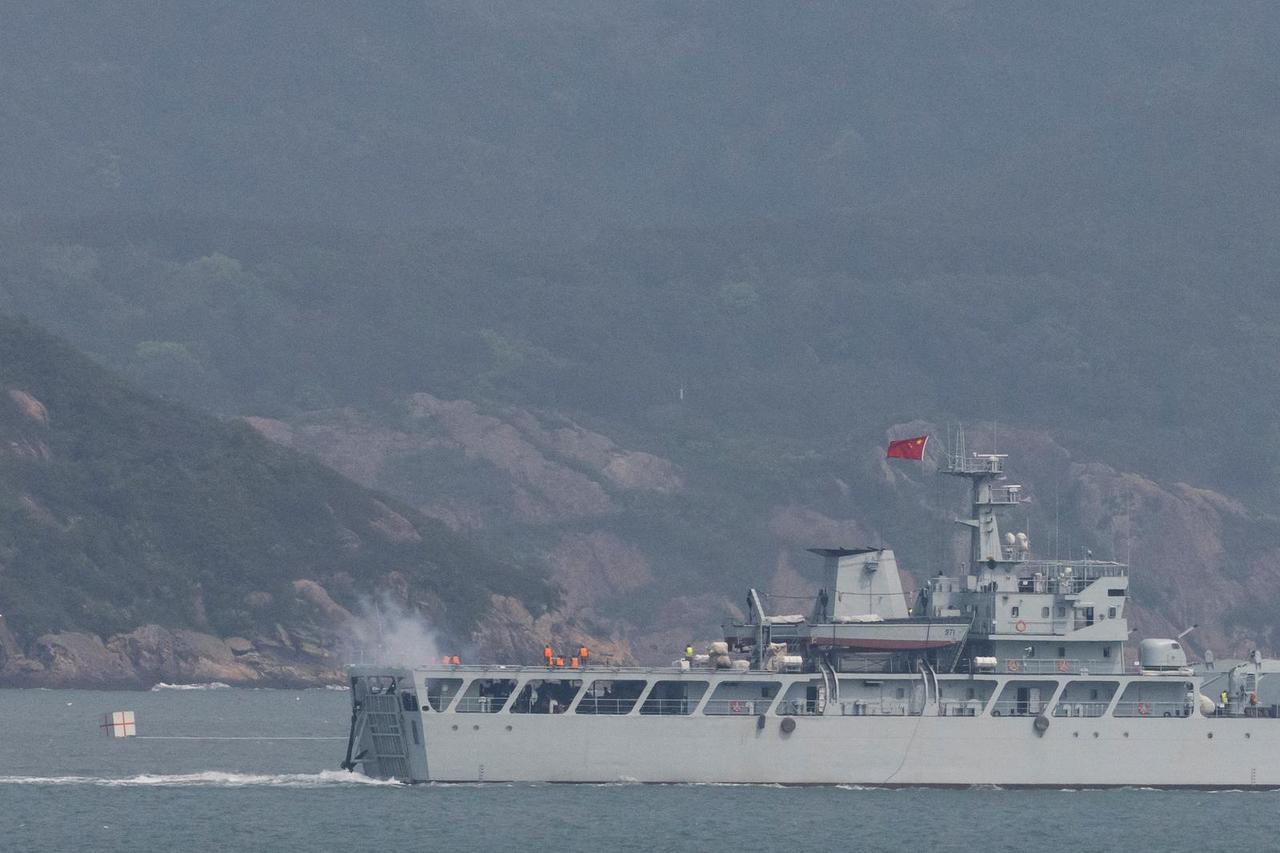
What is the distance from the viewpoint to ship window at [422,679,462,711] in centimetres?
6931

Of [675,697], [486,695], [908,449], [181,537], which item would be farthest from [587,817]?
[181,537]

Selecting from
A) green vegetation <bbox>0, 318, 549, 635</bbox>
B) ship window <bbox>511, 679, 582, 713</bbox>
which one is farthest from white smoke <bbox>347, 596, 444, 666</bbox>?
ship window <bbox>511, 679, 582, 713</bbox>

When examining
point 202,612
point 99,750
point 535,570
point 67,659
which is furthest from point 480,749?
point 535,570

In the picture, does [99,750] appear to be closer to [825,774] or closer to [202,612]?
[825,774]

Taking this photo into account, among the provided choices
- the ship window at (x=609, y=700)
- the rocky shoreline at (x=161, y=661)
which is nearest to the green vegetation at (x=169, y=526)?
the rocky shoreline at (x=161, y=661)

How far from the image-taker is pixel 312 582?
166 meters

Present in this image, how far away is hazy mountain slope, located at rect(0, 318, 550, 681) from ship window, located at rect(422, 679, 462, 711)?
8519 cm

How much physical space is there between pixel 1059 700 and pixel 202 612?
320ft

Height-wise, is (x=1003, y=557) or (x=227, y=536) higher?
(x=227, y=536)

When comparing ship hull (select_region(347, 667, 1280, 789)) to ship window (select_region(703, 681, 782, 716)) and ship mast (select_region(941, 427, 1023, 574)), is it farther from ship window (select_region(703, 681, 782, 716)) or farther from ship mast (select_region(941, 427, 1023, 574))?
ship mast (select_region(941, 427, 1023, 574))

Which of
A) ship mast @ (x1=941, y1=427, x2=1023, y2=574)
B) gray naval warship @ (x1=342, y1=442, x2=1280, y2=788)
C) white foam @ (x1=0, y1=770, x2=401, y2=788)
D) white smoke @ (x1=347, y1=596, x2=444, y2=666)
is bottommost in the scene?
white foam @ (x1=0, y1=770, x2=401, y2=788)

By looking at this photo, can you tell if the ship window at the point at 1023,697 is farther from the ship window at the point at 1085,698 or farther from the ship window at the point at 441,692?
the ship window at the point at 441,692

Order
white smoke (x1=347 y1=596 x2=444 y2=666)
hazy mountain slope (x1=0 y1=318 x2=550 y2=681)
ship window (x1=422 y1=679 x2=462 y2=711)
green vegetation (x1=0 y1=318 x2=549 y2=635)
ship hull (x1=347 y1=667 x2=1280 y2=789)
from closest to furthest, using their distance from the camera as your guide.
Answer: ship window (x1=422 y1=679 x2=462 y2=711)
ship hull (x1=347 y1=667 x2=1280 y2=789)
hazy mountain slope (x1=0 y1=318 x2=550 y2=681)
green vegetation (x1=0 y1=318 x2=549 y2=635)
white smoke (x1=347 y1=596 x2=444 y2=666)

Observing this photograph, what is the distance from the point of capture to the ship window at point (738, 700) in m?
70.6
